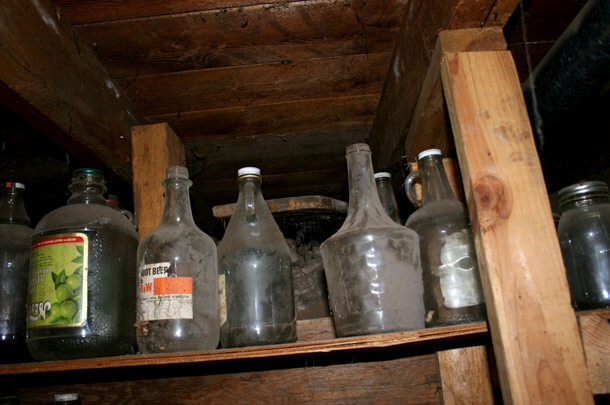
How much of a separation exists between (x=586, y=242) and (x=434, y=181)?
0.35 meters

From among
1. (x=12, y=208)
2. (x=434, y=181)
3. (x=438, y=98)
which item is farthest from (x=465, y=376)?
(x=12, y=208)

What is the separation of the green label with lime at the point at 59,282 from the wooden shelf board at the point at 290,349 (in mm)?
93

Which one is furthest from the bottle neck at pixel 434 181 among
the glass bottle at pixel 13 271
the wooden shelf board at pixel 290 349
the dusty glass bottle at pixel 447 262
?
the glass bottle at pixel 13 271

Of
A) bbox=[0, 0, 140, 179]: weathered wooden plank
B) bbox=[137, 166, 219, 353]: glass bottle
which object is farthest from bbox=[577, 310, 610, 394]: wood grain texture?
bbox=[0, 0, 140, 179]: weathered wooden plank

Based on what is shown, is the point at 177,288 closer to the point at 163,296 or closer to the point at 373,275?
the point at 163,296

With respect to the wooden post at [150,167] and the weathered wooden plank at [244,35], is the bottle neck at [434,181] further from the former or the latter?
the wooden post at [150,167]

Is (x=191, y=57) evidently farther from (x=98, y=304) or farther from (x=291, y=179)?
(x=291, y=179)

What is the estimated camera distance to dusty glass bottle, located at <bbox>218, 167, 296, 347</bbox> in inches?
38.2

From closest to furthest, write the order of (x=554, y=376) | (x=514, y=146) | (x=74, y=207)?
(x=554, y=376) < (x=514, y=146) < (x=74, y=207)

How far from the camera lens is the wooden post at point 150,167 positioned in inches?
47.8

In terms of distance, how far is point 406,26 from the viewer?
1.14m

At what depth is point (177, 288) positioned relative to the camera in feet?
3.02

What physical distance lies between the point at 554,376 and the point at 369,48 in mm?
892

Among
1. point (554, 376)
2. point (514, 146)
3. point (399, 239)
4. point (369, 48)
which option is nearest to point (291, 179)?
point (369, 48)
